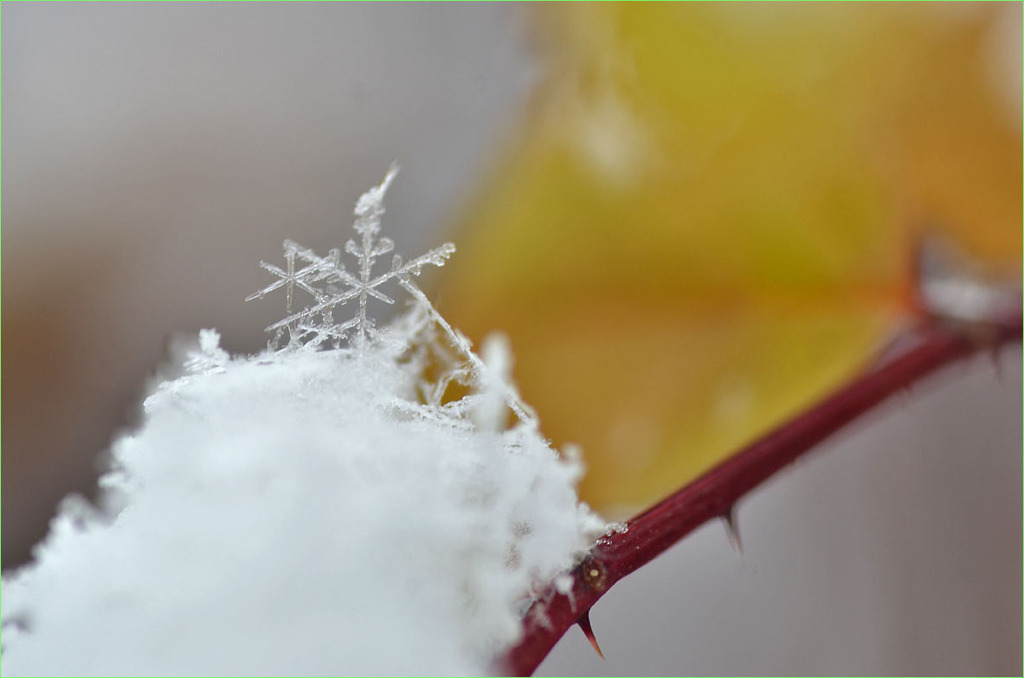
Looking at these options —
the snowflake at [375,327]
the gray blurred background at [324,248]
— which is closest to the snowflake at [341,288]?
the snowflake at [375,327]

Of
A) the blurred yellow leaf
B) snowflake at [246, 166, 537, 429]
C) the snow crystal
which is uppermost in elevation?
the blurred yellow leaf

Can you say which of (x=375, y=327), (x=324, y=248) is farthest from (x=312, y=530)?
(x=324, y=248)

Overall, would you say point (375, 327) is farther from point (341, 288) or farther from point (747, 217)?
point (747, 217)

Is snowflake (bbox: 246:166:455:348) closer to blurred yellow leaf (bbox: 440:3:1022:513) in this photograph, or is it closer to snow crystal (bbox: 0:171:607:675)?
snow crystal (bbox: 0:171:607:675)

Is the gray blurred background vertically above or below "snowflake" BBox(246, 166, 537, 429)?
above

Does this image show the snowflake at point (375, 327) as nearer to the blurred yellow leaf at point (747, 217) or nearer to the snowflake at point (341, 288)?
the snowflake at point (341, 288)

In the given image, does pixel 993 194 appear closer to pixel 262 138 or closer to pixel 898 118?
pixel 898 118

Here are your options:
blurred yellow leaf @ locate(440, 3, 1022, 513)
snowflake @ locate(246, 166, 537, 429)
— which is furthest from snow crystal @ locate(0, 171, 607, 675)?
blurred yellow leaf @ locate(440, 3, 1022, 513)

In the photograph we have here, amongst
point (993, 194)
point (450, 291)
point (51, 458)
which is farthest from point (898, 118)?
point (51, 458)
